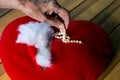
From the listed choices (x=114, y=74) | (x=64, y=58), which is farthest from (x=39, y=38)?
(x=114, y=74)

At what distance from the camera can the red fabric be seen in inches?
42.1

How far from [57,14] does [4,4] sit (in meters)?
0.19

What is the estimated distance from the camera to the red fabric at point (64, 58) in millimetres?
1068

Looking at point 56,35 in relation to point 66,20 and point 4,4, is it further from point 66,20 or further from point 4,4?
point 4,4

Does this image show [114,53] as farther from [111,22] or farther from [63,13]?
[63,13]

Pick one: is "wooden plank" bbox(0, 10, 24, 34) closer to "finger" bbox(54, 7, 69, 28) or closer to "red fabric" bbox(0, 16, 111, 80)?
"red fabric" bbox(0, 16, 111, 80)

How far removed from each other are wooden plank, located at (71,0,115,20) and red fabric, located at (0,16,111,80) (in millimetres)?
240

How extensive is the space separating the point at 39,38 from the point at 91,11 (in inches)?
17.3

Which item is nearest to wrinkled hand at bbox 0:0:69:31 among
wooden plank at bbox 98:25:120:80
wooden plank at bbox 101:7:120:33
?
wooden plank at bbox 98:25:120:80

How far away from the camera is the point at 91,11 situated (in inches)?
57.9

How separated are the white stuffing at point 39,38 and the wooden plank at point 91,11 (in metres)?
0.30

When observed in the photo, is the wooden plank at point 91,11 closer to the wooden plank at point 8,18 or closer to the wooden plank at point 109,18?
the wooden plank at point 109,18

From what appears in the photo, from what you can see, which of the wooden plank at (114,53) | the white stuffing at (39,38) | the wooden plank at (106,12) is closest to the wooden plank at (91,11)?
the wooden plank at (106,12)

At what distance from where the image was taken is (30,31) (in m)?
1.17
